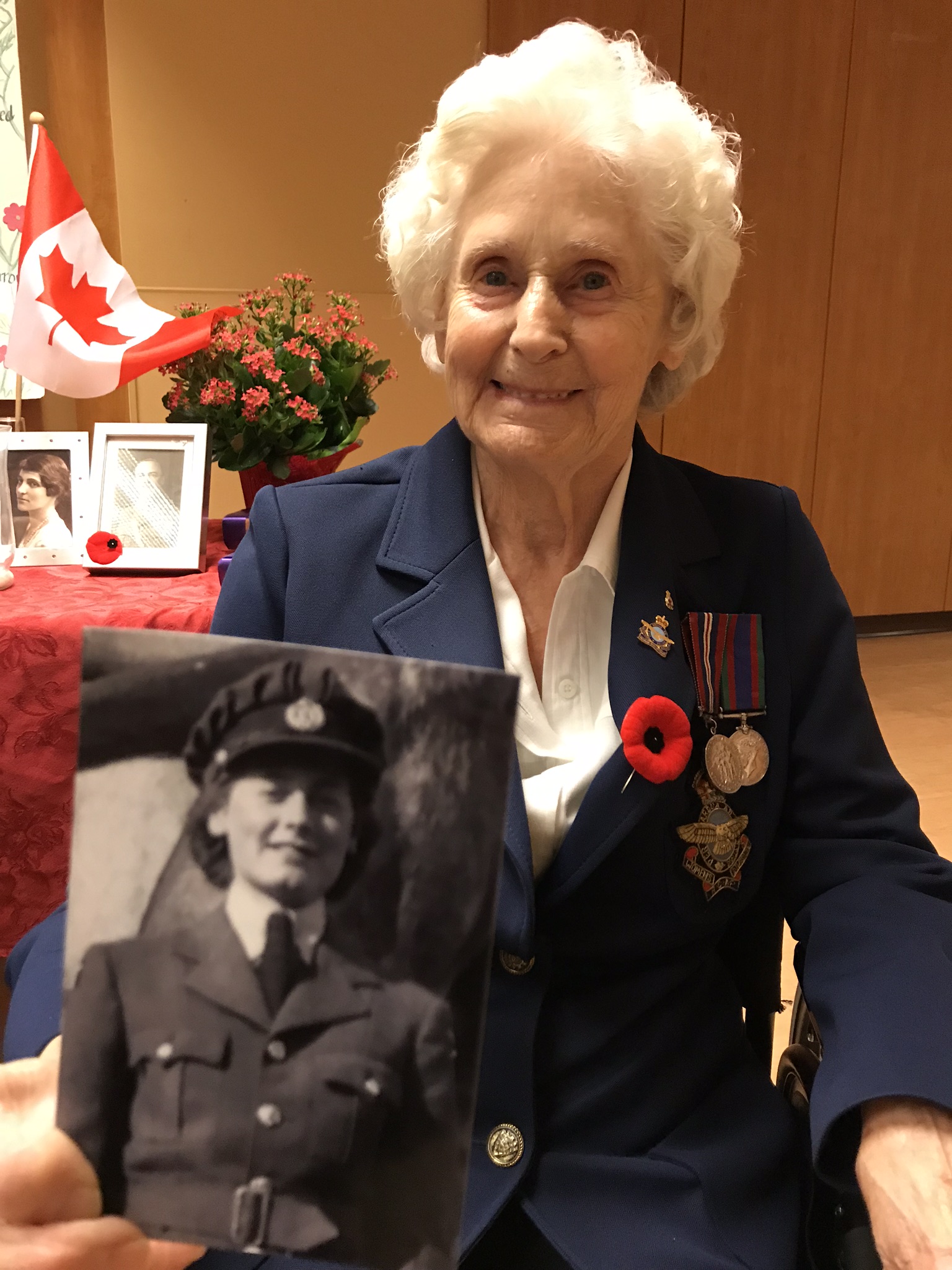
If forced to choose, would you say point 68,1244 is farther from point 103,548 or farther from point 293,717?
point 103,548

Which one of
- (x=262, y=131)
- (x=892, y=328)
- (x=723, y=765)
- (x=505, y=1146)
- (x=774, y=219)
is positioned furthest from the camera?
(x=892, y=328)

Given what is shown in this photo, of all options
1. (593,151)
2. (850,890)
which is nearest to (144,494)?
(593,151)

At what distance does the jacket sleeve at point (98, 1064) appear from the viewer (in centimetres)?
54

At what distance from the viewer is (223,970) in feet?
1.74

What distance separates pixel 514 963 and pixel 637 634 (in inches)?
12.9

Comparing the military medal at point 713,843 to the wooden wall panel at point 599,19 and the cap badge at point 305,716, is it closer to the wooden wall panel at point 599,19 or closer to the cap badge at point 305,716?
the cap badge at point 305,716

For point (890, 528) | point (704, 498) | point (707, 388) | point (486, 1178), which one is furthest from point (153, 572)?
point (890, 528)

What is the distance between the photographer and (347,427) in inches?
73.5

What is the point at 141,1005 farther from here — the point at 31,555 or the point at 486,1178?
the point at 31,555

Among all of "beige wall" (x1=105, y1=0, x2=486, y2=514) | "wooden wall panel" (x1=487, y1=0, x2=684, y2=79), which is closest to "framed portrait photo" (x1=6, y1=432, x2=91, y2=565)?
"beige wall" (x1=105, y1=0, x2=486, y2=514)

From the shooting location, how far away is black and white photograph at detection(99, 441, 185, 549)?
5.77 feet

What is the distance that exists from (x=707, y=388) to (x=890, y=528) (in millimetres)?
1210

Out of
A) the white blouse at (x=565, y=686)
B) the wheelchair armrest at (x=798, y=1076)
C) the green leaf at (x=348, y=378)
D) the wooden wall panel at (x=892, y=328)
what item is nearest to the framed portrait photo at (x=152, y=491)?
the green leaf at (x=348, y=378)

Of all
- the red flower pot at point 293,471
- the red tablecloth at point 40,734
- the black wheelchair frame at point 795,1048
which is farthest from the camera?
the red flower pot at point 293,471
